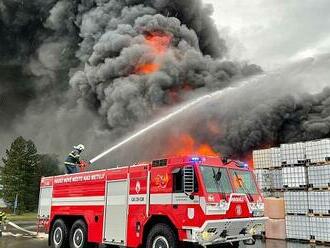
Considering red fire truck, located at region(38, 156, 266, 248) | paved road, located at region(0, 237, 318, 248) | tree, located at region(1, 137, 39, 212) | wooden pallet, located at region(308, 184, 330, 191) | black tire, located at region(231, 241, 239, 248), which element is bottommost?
paved road, located at region(0, 237, 318, 248)

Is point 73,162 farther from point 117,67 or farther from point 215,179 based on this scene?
point 117,67

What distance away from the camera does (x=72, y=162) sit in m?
12.3

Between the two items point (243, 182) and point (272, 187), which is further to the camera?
point (272, 187)

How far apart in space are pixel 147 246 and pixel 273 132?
21.8 metres

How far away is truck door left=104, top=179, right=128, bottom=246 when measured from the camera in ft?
29.7

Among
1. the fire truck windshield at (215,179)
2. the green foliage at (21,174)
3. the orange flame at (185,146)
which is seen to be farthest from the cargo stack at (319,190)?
the green foliage at (21,174)

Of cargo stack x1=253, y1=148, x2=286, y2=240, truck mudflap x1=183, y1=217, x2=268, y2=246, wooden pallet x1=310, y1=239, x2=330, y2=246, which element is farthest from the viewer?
cargo stack x1=253, y1=148, x2=286, y2=240

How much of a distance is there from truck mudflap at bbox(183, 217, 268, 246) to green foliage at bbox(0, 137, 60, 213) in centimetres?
4020

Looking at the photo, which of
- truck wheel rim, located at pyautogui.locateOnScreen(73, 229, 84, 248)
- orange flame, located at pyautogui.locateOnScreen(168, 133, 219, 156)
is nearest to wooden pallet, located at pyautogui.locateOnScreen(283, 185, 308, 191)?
truck wheel rim, located at pyautogui.locateOnScreen(73, 229, 84, 248)

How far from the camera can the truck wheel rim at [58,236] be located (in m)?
11.0

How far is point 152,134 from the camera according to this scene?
25.6m

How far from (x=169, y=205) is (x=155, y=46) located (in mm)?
24335

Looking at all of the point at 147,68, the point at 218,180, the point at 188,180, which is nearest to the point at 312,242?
the point at 218,180

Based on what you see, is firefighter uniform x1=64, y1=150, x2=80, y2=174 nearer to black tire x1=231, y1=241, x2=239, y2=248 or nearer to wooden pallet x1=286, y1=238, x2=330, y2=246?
black tire x1=231, y1=241, x2=239, y2=248
